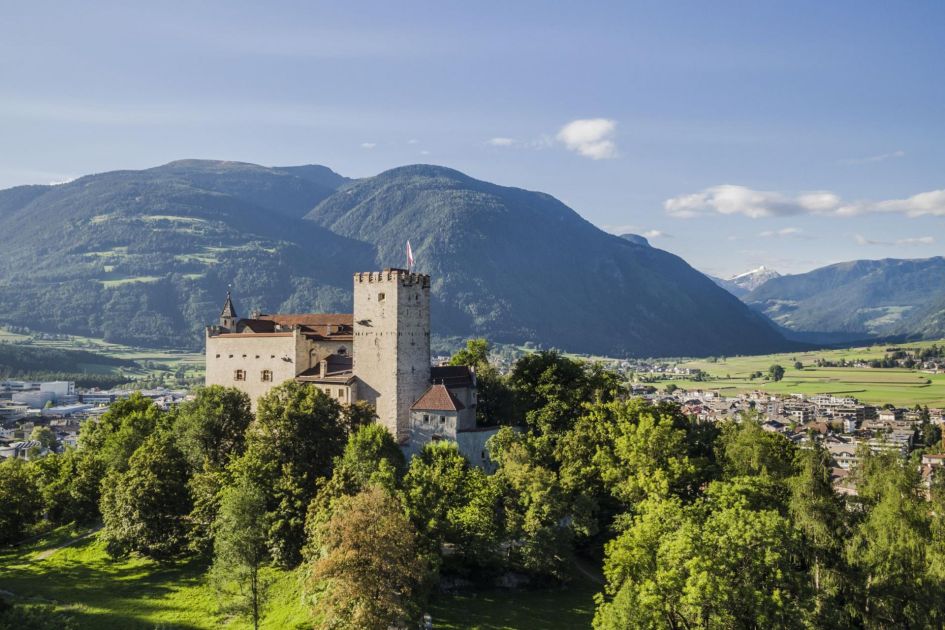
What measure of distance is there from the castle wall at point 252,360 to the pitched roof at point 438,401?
61.7ft

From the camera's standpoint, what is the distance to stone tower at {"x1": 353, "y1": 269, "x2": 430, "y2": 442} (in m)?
77.9

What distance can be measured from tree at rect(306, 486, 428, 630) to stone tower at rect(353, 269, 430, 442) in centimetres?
2654

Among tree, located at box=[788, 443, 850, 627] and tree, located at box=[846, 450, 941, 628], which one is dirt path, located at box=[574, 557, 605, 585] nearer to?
tree, located at box=[788, 443, 850, 627]

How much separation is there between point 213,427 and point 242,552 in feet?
90.2

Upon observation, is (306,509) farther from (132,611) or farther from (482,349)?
(482,349)

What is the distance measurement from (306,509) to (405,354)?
1978 cm

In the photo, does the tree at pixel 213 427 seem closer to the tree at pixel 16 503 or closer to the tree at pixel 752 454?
the tree at pixel 16 503

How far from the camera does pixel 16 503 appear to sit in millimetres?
74812

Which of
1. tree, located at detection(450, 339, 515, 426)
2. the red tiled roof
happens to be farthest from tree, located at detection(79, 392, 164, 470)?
tree, located at detection(450, 339, 515, 426)

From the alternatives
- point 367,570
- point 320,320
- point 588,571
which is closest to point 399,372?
point 320,320

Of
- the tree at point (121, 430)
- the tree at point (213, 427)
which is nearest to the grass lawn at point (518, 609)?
the tree at point (213, 427)

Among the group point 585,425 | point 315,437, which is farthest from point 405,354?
point 585,425

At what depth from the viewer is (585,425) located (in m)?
75.4

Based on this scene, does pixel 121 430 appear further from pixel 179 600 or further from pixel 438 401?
pixel 438 401
